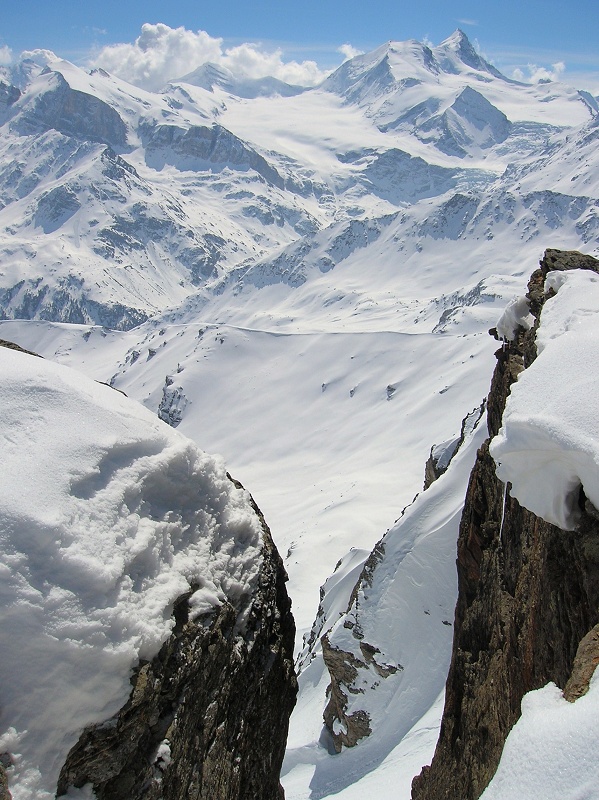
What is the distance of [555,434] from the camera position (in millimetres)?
8164

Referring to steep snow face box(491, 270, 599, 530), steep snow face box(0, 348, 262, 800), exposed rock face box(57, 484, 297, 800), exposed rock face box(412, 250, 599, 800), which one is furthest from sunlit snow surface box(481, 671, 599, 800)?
steep snow face box(0, 348, 262, 800)

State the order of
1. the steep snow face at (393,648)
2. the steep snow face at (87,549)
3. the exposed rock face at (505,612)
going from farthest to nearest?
1. the steep snow face at (393,648)
2. the exposed rock face at (505,612)
3. the steep snow face at (87,549)

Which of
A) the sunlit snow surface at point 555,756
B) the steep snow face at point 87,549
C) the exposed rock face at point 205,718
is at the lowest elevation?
the sunlit snow surface at point 555,756

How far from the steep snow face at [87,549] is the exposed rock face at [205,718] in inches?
9.4

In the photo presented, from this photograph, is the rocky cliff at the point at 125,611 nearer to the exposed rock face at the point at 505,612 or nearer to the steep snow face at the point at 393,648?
the exposed rock face at the point at 505,612

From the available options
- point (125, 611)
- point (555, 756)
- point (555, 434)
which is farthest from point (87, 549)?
point (555, 434)

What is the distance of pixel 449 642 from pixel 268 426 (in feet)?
381

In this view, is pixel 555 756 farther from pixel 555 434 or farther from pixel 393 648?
pixel 393 648

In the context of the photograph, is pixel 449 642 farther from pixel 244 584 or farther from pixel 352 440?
pixel 352 440

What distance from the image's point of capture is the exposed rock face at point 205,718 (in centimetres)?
729

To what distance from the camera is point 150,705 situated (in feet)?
25.1

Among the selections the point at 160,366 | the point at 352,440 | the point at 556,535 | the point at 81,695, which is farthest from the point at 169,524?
the point at 160,366

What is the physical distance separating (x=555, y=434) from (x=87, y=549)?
565cm

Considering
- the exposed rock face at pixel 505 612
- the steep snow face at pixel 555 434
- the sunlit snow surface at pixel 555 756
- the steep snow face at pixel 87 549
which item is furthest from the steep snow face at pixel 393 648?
the sunlit snow surface at pixel 555 756
